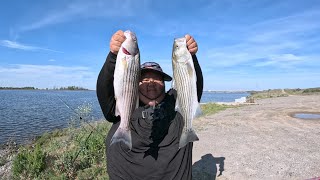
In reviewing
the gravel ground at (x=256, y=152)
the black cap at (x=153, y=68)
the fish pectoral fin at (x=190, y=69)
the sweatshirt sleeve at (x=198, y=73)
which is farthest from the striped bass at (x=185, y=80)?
the gravel ground at (x=256, y=152)

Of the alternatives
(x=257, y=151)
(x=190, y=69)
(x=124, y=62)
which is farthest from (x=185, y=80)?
(x=257, y=151)

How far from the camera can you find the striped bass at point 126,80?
2.84 metres

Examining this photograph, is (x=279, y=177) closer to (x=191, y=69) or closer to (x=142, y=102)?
(x=142, y=102)

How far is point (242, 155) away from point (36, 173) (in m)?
5.75

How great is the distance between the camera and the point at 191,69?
309 cm

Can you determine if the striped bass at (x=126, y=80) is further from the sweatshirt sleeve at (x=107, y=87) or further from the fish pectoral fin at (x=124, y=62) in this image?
the sweatshirt sleeve at (x=107, y=87)

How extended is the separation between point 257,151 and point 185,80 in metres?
8.05

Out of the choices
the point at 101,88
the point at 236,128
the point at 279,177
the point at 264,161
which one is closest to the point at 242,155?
the point at 264,161

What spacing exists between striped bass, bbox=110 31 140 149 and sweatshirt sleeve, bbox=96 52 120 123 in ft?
1.04

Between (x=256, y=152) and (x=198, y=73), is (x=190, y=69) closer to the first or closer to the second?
(x=198, y=73)

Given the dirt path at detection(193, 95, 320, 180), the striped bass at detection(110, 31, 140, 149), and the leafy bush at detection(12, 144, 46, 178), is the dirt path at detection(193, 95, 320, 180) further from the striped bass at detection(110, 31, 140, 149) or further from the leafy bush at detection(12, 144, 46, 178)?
the striped bass at detection(110, 31, 140, 149)

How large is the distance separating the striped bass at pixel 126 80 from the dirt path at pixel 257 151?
5.25m

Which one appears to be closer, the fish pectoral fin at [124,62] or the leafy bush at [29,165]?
the fish pectoral fin at [124,62]

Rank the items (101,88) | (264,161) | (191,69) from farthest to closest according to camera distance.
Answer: (264,161)
(101,88)
(191,69)
